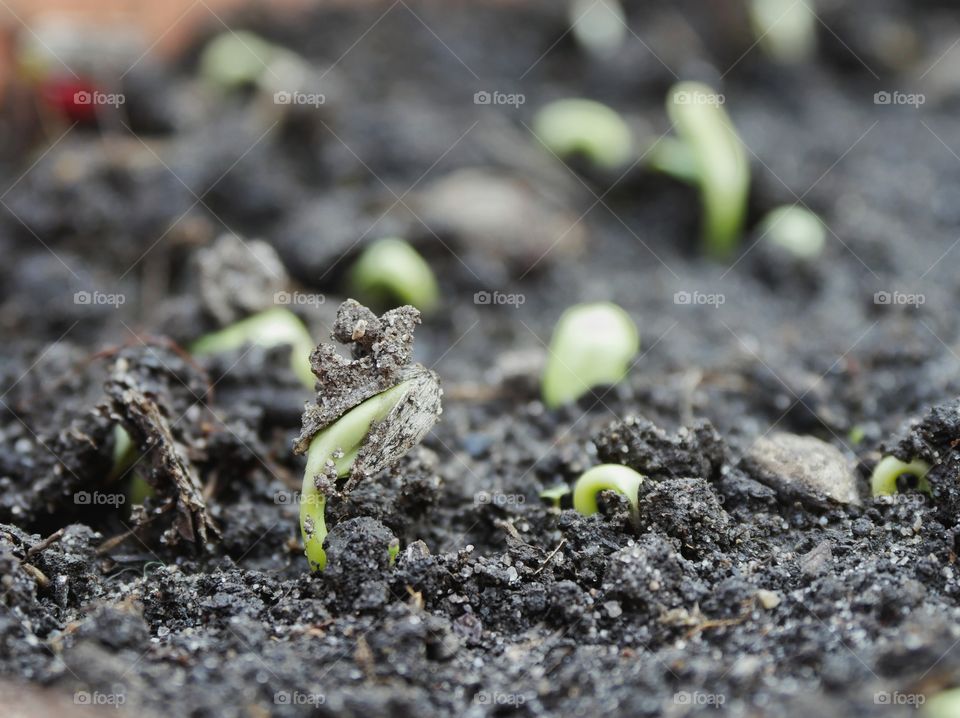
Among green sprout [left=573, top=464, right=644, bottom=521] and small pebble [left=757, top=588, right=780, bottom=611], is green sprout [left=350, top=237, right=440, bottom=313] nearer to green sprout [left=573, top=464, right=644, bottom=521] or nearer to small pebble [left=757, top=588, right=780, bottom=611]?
green sprout [left=573, top=464, right=644, bottom=521]

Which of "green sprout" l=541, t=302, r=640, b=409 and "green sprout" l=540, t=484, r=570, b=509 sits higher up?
"green sprout" l=541, t=302, r=640, b=409

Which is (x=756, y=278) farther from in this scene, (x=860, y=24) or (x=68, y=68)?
(x=68, y=68)

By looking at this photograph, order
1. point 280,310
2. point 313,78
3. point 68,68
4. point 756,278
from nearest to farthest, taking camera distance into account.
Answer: point 280,310 < point 756,278 < point 68,68 < point 313,78

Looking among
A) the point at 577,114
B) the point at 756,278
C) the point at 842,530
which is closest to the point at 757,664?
the point at 842,530

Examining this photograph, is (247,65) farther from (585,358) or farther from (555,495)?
(555,495)

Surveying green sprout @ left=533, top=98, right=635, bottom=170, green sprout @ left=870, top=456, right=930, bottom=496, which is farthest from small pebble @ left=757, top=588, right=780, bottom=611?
green sprout @ left=533, top=98, right=635, bottom=170
